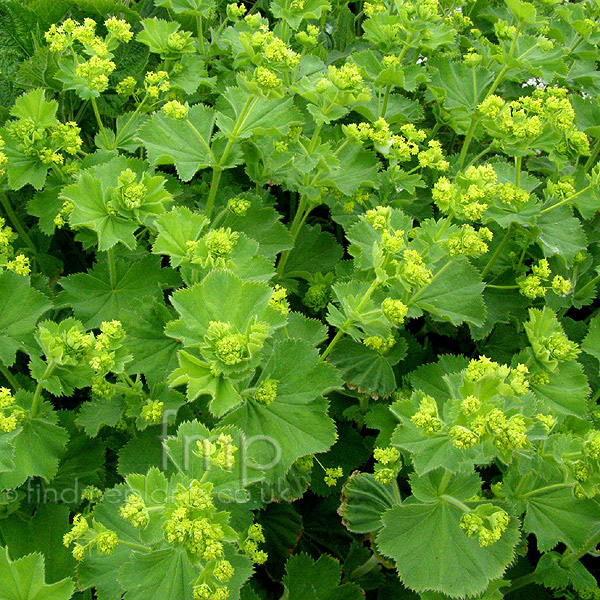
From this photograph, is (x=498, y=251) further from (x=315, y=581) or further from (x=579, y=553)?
(x=315, y=581)

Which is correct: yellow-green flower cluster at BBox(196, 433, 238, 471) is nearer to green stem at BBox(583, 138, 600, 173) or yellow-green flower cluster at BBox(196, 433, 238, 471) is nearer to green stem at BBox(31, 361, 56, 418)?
green stem at BBox(31, 361, 56, 418)

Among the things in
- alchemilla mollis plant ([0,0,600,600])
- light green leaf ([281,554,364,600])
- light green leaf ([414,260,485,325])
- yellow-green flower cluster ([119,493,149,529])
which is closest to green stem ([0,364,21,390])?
alchemilla mollis plant ([0,0,600,600])

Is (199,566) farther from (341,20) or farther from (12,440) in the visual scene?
(341,20)

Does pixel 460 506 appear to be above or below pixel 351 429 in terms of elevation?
above

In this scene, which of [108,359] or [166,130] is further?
[166,130]

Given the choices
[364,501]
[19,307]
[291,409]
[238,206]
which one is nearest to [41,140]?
[19,307]

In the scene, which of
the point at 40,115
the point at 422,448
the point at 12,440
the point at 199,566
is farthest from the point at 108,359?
the point at 40,115

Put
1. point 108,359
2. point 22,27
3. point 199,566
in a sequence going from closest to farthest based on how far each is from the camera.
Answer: point 199,566, point 108,359, point 22,27
